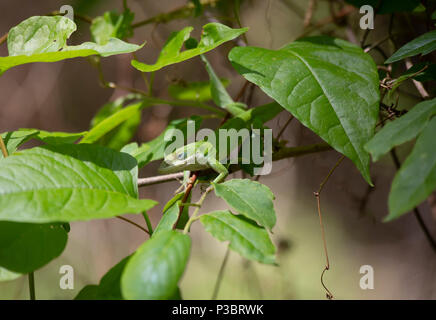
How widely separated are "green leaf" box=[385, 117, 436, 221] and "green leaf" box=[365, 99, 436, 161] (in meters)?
0.03

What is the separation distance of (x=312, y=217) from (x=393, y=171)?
540mm

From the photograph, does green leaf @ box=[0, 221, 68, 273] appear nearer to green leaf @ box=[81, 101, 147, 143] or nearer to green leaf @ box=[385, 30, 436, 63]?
green leaf @ box=[81, 101, 147, 143]

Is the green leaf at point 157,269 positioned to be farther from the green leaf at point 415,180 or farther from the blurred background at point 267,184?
the blurred background at point 267,184

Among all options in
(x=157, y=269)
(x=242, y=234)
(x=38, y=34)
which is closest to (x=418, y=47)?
(x=242, y=234)

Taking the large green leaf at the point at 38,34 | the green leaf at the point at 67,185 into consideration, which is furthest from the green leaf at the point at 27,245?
the large green leaf at the point at 38,34

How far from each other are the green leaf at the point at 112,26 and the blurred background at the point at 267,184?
1.64 feet

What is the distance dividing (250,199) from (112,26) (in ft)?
3.12

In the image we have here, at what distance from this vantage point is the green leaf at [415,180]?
1.56 ft

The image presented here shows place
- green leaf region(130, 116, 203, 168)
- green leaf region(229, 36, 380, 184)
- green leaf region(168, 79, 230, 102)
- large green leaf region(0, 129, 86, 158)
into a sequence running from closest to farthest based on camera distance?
1. green leaf region(229, 36, 380, 184)
2. large green leaf region(0, 129, 86, 158)
3. green leaf region(130, 116, 203, 168)
4. green leaf region(168, 79, 230, 102)

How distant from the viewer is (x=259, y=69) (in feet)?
2.69

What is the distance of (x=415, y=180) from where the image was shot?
1.64 feet

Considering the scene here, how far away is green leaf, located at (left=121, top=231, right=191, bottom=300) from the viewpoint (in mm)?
540

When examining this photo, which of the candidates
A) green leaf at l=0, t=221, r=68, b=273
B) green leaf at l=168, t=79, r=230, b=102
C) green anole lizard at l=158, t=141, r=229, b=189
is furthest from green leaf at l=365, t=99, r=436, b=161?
green leaf at l=168, t=79, r=230, b=102

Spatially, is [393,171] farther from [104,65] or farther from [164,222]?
[104,65]
